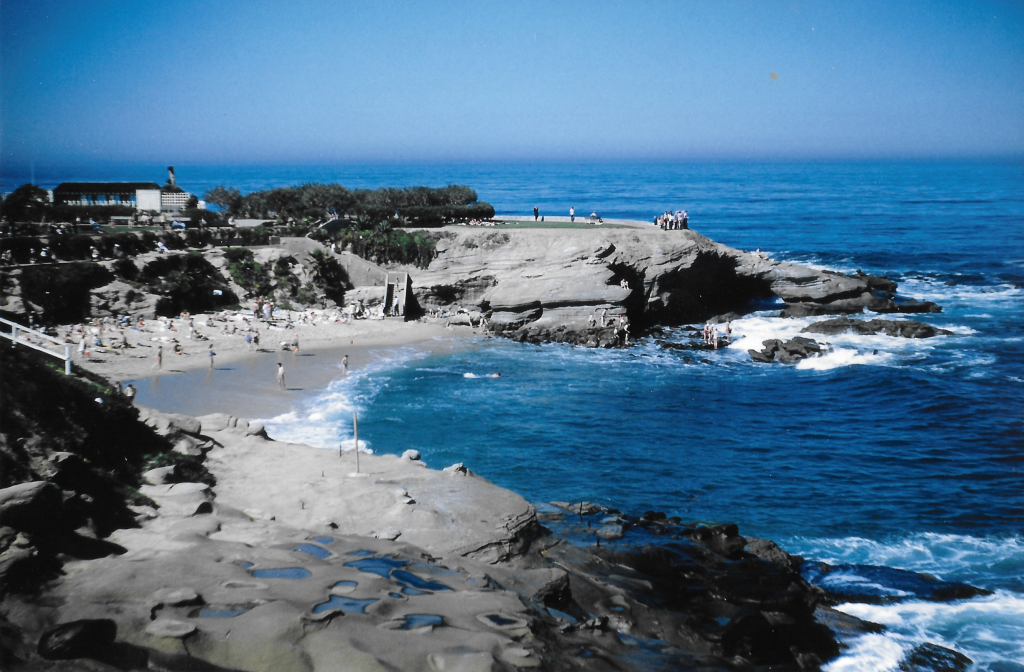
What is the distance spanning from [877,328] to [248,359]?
3345 centimetres

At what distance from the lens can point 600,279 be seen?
43.0 metres

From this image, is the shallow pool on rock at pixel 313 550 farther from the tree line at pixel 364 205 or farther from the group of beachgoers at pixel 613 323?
the tree line at pixel 364 205

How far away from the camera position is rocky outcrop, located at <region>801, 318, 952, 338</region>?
40769mm

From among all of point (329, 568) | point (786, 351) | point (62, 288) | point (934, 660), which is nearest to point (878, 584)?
point (934, 660)

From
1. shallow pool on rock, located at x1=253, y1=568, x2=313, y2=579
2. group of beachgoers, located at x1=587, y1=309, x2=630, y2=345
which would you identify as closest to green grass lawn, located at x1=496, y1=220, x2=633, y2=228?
group of beachgoers, located at x1=587, y1=309, x2=630, y2=345

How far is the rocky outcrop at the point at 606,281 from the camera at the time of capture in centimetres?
4231

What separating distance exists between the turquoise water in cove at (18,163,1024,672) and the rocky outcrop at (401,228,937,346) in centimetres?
240

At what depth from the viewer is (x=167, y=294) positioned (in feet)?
131

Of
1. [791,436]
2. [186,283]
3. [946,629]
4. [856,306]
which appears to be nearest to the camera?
[946,629]

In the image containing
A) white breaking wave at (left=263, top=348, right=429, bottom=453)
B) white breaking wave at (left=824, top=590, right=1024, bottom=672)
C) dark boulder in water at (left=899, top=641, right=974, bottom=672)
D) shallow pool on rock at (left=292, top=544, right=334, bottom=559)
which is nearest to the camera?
shallow pool on rock at (left=292, top=544, right=334, bottom=559)

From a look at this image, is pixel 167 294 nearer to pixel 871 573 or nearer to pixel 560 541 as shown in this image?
pixel 560 541

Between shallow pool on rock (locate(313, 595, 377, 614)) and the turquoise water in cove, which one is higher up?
shallow pool on rock (locate(313, 595, 377, 614))

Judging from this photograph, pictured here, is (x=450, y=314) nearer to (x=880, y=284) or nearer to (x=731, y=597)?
(x=880, y=284)

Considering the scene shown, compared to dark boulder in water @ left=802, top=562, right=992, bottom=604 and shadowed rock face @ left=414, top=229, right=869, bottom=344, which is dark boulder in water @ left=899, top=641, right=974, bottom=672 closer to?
dark boulder in water @ left=802, top=562, right=992, bottom=604
